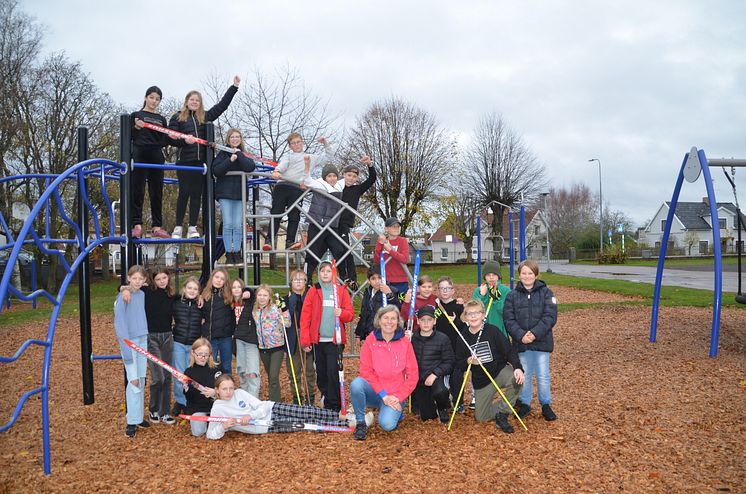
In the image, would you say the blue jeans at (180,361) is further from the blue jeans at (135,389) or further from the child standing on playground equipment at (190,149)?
the child standing on playground equipment at (190,149)

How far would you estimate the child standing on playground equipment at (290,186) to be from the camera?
6.75m

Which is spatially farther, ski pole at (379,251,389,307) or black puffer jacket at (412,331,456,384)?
ski pole at (379,251,389,307)

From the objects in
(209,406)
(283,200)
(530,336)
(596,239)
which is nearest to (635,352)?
(530,336)

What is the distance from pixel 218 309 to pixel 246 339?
44cm

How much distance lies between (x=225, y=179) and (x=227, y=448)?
3.02 m

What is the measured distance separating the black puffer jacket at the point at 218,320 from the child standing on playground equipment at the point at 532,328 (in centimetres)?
281

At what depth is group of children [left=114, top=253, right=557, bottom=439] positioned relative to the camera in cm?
534

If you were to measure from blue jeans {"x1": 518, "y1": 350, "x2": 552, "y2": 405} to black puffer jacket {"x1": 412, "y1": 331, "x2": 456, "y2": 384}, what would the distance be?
0.72m

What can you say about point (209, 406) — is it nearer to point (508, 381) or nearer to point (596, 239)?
point (508, 381)

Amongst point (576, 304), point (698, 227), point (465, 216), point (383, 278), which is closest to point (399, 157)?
point (465, 216)

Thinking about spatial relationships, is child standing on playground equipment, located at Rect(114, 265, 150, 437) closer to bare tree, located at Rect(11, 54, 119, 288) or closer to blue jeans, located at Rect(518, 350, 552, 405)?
blue jeans, located at Rect(518, 350, 552, 405)

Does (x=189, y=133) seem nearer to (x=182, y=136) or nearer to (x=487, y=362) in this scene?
(x=182, y=136)

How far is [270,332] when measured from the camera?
5801 millimetres

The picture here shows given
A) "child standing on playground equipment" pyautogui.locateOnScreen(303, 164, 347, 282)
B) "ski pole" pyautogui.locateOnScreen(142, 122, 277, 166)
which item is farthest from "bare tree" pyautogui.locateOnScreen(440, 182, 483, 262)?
"ski pole" pyautogui.locateOnScreen(142, 122, 277, 166)
